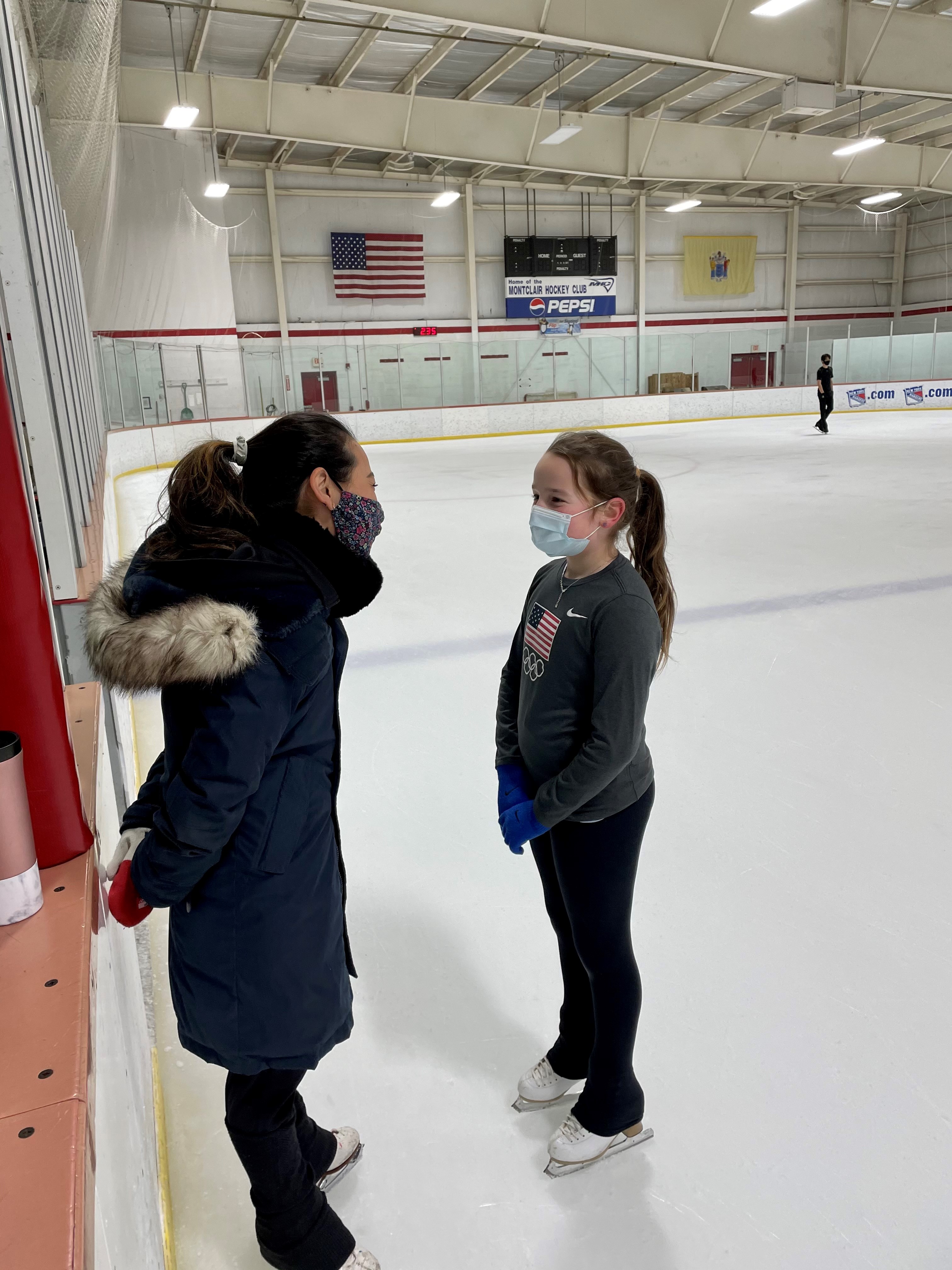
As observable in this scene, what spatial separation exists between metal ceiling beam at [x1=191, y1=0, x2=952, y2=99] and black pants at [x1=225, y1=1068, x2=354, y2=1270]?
9.69 metres

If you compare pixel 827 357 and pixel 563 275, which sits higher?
pixel 563 275

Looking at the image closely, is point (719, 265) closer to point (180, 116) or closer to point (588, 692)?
point (180, 116)

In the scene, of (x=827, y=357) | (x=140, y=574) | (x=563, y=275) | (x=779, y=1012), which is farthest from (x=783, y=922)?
(x=563, y=275)

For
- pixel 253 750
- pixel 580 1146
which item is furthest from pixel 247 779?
pixel 580 1146

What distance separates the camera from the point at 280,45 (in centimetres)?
1352

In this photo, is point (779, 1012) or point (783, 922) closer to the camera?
point (779, 1012)

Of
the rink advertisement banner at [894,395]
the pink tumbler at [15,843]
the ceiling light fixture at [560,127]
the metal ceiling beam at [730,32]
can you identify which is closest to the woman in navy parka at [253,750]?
the pink tumbler at [15,843]

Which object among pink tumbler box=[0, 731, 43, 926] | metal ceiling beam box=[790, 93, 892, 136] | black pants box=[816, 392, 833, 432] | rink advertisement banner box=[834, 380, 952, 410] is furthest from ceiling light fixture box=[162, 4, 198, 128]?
rink advertisement banner box=[834, 380, 952, 410]

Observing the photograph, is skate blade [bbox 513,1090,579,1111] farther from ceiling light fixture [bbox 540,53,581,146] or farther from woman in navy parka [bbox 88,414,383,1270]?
ceiling light fixture [bbox 540,53,581,146]

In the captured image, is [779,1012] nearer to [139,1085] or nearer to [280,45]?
[139,1085]

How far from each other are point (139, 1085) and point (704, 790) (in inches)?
79.8

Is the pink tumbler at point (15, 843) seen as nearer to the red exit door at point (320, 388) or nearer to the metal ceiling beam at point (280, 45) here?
the metal ceiling beam at point (280, 45)

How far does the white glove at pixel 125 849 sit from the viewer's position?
3.85ft

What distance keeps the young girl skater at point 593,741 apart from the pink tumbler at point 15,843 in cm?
78
